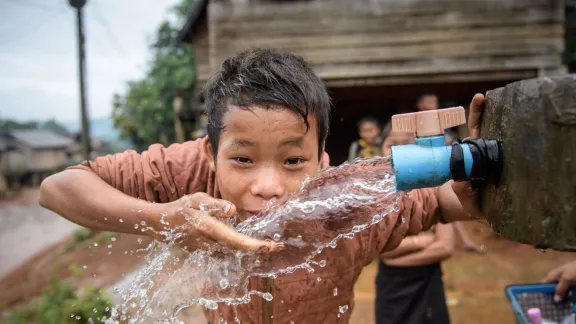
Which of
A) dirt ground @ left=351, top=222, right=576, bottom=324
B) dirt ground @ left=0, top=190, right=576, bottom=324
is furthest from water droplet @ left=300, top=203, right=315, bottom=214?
dirt ground @ left=351, top=222, right=576, bottom=324

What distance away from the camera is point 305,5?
21.1 ft

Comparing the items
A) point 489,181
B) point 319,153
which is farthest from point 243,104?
point 489,181

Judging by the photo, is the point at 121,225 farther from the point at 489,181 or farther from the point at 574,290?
the point at 574,290

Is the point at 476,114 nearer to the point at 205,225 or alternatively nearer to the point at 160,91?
the point at 205,225

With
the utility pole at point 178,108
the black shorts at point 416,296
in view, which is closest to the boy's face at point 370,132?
the black shorts at point 416,296

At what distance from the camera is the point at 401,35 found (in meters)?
6.33

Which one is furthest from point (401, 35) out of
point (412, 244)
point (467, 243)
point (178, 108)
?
point (178, 108)

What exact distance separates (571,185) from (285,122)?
2.73 feet

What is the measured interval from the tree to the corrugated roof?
1085 cm

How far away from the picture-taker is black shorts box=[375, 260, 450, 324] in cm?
283

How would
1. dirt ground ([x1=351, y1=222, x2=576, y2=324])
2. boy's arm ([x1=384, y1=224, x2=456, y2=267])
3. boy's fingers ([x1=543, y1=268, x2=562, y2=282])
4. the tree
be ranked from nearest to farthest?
1. boy's fingers ([x1=543, y1=268, x2=562, y2=282])
2. boy's arm ([x1=384, y1=224, x2=456, y2=267])
3. dirt ground ([x1=351, y1=222, x2=576, y2=324])
4. the tree

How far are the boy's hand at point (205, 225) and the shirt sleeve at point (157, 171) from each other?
0.42 meters

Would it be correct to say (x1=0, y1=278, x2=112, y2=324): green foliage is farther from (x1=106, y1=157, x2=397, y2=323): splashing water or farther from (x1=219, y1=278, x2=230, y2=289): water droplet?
(x1=219, y1=278, x2=230, y2=289): water droplet

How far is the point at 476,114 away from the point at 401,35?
558 centimetres
